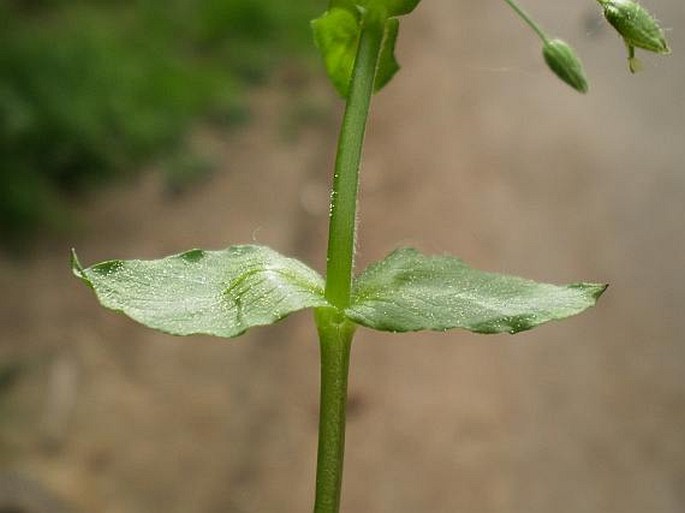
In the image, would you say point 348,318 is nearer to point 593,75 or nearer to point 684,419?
point 684,419

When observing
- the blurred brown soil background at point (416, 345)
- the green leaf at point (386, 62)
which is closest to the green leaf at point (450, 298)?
the green leaf at point (386, 62)

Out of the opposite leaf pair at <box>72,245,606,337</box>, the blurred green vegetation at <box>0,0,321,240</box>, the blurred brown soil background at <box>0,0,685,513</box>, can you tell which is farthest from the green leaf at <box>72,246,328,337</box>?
the blurred green vegetation at <box>0,0,321,240</box>

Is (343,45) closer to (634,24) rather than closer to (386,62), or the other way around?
(386,62)

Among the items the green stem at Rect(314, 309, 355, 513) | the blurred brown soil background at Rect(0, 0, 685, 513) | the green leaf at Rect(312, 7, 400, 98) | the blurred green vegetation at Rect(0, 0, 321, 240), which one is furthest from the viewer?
the blurred green vegetation at Rect(0, 0, 321, 240)

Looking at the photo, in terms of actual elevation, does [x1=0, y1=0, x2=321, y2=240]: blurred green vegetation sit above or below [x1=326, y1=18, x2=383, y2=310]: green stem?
above

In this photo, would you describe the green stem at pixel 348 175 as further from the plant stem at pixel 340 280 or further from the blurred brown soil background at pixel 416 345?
the blurred brown soil background at pixel 416 345

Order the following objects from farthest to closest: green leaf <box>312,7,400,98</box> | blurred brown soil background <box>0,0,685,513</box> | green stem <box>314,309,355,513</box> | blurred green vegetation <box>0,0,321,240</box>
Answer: blurred green vegetation <box>0,0,321,240</box> → blurred brown soil background <box>0,0,685,513</box> → green leaf <box>312,7,400,98</box> → green stem <box>314,309,355,513</box>

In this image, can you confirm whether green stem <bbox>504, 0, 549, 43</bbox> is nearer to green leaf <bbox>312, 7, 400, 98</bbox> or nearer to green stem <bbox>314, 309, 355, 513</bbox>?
green leaf <bbox>312, 7, 400, 98</bbox>
